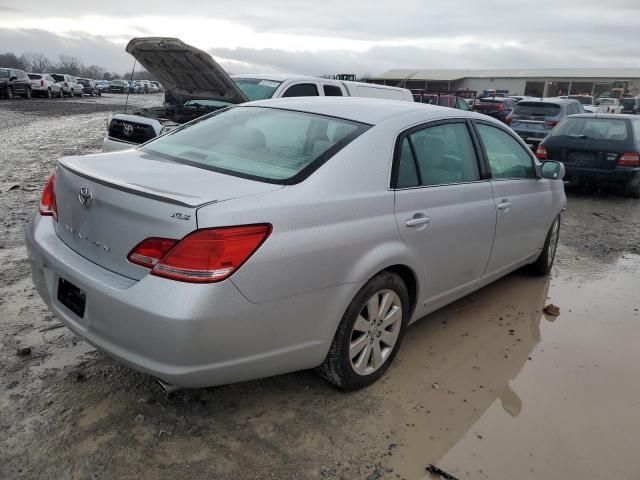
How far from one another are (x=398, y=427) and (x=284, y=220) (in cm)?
122

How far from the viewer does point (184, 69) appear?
23.3 feet

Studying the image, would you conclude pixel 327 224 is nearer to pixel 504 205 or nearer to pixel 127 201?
pixel 127 201

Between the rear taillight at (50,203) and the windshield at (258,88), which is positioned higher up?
the windshield at (258,88)

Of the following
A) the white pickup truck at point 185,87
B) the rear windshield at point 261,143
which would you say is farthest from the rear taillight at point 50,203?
the white pickup truck at point 185,87

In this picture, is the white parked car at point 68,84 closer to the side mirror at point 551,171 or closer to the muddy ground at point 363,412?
the muddy ground at point 363,412

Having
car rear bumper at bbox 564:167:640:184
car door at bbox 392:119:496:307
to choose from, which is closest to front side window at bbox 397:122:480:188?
car door at bbox 392:119:496:307

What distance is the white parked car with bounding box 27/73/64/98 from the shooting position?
1292 inches

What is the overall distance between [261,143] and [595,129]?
7822mm

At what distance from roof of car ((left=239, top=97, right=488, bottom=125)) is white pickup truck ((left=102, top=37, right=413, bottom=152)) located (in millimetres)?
2960

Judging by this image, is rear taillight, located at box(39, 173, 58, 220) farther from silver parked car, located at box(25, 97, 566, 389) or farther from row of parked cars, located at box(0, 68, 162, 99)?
row of parked cars, located at box(0, 68, 162, 99)

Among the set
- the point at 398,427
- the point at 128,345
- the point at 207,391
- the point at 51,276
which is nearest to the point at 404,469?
the point at 398,427

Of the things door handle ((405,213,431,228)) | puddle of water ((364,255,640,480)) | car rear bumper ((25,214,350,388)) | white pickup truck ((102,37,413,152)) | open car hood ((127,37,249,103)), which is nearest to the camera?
car rear bumper ((25,214,350,388))

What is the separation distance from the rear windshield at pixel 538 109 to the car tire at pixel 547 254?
8864 millimetres

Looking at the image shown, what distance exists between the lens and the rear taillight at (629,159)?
27.7ft
